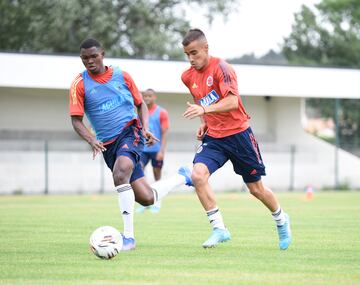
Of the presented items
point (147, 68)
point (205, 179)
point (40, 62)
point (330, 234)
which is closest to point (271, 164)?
point (147, 68)

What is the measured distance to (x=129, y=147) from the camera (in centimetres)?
973

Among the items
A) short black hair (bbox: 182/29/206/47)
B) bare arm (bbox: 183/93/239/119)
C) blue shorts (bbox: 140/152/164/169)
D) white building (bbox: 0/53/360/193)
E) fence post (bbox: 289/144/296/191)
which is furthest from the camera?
fence post (bbox: 289/144/296/191)

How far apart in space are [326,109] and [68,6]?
18.7m

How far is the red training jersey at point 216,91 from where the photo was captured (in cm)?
914

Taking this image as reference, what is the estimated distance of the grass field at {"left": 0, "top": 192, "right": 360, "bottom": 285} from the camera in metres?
6.94

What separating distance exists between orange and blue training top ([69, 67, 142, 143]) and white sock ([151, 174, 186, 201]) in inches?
43.2

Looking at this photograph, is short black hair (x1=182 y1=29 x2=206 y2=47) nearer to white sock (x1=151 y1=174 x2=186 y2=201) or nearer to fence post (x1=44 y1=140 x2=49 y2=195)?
white sock (x1=151 y1=174 x2=186 y2=201)

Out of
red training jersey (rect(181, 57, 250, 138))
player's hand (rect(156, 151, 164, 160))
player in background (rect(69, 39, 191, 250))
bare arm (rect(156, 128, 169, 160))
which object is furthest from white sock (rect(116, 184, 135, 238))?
player's hand (rect(156, 151, 164, 160))

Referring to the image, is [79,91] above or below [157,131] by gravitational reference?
above

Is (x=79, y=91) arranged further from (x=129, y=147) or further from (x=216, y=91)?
(x=216, y=91)

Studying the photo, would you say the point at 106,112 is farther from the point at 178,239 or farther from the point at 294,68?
the point at 294,68

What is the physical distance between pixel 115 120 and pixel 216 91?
1.35 m

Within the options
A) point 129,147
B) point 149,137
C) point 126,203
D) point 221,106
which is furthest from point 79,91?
point 221,106

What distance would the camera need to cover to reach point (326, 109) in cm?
5234
